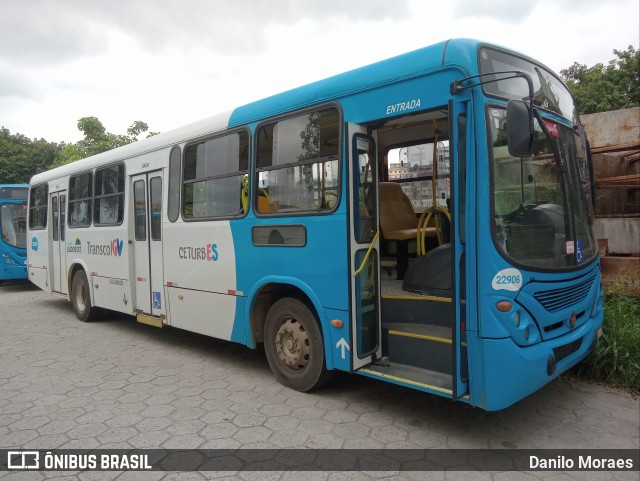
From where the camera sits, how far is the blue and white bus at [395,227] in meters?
3.11

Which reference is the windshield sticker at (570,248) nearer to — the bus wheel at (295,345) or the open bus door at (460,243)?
the open bus door at (460,243)

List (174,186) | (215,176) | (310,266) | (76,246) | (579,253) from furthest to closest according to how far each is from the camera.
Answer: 1. (76,246)
2. (174,186)
3. (215,176)
4. (310,266)
5. (579,253)

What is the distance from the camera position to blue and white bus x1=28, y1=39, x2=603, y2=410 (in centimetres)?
311

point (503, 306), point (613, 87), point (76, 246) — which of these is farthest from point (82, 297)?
point (613, 87)

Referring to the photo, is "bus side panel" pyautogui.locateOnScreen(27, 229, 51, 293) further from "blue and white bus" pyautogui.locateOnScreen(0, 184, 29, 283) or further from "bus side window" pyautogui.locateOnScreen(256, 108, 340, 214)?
"bus side window" pyautogui.locateOnScreen(256, 108, 340, 214)

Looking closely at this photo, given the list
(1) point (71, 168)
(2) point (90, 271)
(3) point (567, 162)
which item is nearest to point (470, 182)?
(3) point (567, 162)

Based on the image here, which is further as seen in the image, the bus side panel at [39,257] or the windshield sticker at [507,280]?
the bus side panel at [39,257]

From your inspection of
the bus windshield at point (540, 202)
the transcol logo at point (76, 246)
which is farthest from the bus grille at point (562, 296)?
the transcol logo at point (76, 246)

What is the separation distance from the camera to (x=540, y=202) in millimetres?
3359

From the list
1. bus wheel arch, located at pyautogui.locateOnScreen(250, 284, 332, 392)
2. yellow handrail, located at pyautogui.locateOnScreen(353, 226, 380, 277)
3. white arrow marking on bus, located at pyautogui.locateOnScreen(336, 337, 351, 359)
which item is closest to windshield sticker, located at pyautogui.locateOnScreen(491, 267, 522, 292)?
yellow handrail, located at pyautogui.locateOnScreen(353, 226, 380, 277)

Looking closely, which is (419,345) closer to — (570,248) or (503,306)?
(503,306)

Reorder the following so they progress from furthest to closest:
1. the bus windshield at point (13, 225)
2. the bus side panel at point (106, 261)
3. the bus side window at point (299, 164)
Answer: the bus windshield at point (13, 225), the bus side panel at point (106, 261), the bus side window at point (299, 164)

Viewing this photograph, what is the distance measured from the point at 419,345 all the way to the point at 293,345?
1318 millimetres

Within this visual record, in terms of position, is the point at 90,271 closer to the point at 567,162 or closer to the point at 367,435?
the point at 367,435
